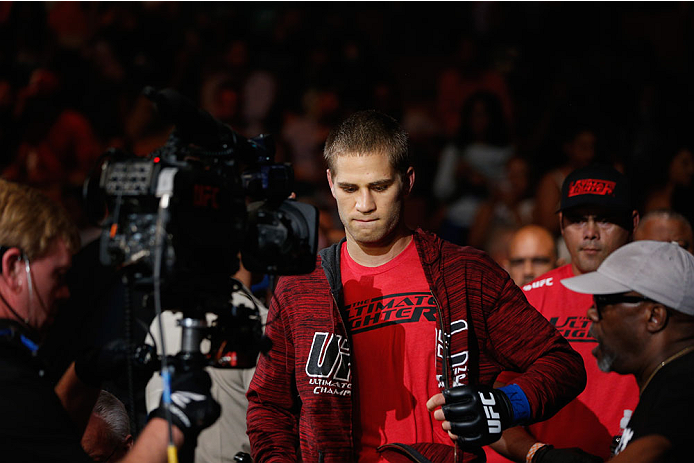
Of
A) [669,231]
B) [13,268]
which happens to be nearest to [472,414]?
[13,268]

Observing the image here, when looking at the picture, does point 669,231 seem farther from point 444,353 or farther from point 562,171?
point 444,353

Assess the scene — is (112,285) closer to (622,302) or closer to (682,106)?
(622,302)

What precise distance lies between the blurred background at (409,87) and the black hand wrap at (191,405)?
12.4 feet

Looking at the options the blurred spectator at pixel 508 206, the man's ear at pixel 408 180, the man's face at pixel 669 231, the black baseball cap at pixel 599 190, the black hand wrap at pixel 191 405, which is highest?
the blurred spectator at pixel 508 206

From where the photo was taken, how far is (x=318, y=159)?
8.25m

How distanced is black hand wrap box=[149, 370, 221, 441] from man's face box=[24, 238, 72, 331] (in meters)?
0.56

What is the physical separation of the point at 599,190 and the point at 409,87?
6.02m

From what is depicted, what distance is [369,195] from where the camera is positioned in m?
3.00

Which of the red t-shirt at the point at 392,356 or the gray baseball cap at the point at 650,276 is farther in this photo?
the red t-shirt at the point at 392,356

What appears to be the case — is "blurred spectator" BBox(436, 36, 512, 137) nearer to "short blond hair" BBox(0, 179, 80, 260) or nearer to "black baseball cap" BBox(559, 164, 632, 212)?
"black baseball cap" BBox(559, 164, 632, 212)

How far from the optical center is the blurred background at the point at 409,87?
24.1 ft

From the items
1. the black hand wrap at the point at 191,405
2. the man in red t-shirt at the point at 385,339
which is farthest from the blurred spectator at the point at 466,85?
the black hand wrap at the point at 191,405

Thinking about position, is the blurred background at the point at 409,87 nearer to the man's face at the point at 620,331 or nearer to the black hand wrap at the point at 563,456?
the black hand wrap at the point at 563,456

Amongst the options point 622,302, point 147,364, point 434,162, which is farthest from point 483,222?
point 147,364
